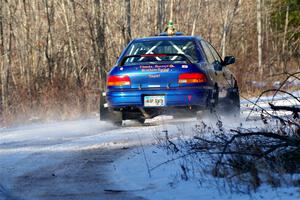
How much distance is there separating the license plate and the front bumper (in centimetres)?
5

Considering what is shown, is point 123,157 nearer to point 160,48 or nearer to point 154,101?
point 154,101

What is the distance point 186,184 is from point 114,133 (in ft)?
17.3

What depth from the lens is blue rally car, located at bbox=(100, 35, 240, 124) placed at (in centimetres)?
1271

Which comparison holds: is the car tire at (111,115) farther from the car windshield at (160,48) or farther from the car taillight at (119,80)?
the car windshield at (160,48)

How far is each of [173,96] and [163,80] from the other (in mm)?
305

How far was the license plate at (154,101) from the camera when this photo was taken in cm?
1278

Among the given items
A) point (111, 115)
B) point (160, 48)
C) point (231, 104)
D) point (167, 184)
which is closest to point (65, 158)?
point (167, 184)

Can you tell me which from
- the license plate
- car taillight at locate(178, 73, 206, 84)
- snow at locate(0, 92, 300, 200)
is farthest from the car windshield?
snow at locate(0, 92, 300, 200)

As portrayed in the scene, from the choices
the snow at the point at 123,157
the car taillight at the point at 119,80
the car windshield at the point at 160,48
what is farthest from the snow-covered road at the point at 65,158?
the car windshield at the point at 160,48

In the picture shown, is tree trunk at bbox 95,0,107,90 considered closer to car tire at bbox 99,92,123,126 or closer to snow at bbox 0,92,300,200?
snow at bbox 0,92,300,200

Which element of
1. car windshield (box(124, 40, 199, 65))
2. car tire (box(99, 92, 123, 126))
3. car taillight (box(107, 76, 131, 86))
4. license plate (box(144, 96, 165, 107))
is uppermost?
car windshield (box(124, 40, 199, 65))

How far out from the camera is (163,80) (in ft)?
41.8

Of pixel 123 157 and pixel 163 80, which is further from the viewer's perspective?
pixel 163 80

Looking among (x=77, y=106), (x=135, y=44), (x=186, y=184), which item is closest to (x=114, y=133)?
(x=135, y=44)
